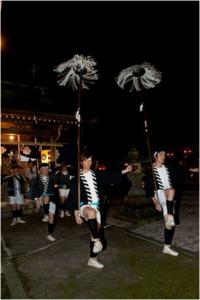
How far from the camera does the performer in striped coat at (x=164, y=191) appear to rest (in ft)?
20.1

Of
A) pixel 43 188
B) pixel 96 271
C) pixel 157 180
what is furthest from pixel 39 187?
pixel 96 271

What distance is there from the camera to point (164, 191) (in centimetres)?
633

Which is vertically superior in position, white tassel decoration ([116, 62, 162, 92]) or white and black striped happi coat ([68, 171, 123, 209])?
white tassel decoration ([116, 62, 162, 92])

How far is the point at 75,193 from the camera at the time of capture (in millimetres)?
5848

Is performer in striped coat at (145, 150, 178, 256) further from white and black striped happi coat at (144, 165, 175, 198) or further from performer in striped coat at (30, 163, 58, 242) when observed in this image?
performer in striped coat at (30, 163, 58, 242)

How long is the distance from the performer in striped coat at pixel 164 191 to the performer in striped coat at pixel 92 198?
2.60 ft

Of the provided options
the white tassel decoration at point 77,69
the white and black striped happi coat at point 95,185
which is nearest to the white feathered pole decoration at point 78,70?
the white tassel decoration at point 77,69

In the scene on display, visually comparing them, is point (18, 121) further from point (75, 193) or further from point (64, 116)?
point (75, 193)

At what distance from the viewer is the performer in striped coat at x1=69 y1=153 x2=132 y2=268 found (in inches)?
218

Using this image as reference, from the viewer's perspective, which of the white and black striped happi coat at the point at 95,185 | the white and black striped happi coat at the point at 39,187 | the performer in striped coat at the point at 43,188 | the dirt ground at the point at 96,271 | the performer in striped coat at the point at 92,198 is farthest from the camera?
the white and black striped happi coat at the point at 39,187

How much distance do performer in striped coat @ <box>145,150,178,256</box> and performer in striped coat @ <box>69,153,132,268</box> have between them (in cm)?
79

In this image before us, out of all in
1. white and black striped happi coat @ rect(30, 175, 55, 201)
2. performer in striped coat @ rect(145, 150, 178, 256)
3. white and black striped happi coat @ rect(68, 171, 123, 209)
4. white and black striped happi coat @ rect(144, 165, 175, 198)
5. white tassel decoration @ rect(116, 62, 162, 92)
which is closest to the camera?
white and black striped happi coat @ rect(68, 171, 123, 209)

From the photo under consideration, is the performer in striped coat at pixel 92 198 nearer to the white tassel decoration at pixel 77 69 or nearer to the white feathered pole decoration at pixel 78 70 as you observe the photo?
the white feathered pole decoration at pixel 78 70

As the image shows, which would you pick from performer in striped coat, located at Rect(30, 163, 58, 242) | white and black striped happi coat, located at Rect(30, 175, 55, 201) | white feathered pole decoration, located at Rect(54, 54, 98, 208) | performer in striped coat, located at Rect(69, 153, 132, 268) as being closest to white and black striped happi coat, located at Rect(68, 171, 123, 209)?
performer in striped coat, located at Rect(69, 153, 132, 268)
